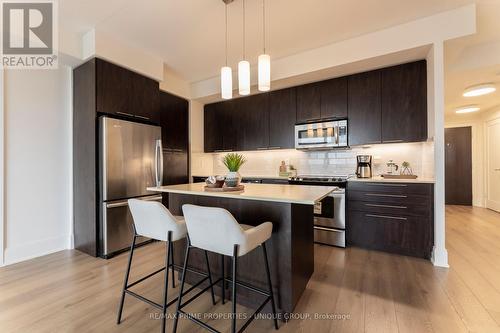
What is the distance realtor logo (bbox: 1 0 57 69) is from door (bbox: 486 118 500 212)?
26.6 ft

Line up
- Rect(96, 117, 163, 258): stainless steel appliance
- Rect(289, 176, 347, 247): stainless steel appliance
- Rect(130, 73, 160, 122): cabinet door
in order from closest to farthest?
Rect(96, 117, 163, 258): stainless steel appliance < Rect(289, 176, 347, 247): stainless steel appliance < Rect(130, 73, 160, 122): cabinet door

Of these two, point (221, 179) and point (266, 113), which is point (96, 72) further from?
point (266, 113)

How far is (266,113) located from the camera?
4.17 m

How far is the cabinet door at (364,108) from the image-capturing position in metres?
3.23

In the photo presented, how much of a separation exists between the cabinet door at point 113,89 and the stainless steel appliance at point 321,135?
2.55 meters

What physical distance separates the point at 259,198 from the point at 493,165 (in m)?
6.77

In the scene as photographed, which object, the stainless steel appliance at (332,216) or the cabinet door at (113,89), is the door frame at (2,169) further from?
the stainless steel appliance at (332,216)

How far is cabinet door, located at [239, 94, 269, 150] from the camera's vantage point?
13.7 ft

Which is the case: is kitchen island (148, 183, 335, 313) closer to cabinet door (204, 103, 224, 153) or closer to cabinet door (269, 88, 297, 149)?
cabinet door (269, 88, 297, 149)

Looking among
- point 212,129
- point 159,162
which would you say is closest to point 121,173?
point 159,162

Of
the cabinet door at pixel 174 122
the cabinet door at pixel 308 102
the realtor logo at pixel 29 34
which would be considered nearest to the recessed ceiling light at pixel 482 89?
the cabinet door at pixel 308 102

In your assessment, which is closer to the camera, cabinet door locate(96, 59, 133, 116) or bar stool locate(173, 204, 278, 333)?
bar stool locate(173, 204, 278, 333)

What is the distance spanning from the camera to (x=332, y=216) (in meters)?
3.17

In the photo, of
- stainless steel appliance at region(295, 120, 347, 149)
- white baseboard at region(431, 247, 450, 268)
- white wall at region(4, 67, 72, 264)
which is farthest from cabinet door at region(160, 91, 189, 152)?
white baseboard at region(431, 247, 450, 268)
